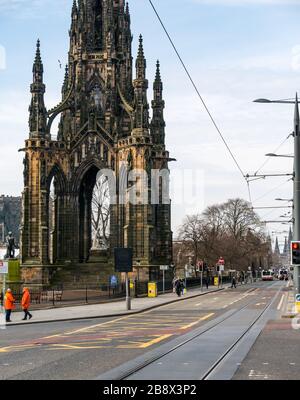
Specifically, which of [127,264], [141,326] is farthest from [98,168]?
[141,326]

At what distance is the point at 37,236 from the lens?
64312mm

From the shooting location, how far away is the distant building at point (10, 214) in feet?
463

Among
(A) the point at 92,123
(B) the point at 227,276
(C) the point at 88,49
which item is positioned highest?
(C) the point at 88,49

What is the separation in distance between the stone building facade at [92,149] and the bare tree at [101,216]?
6.12 m

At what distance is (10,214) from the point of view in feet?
477

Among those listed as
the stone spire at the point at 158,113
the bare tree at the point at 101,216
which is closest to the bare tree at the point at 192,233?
the bare tree at the point at 101,216

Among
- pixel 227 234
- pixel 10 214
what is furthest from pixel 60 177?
pixel 10 214

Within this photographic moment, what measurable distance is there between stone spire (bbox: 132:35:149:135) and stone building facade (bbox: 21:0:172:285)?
0.09m

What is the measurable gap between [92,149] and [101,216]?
Result: 15561 millimetres

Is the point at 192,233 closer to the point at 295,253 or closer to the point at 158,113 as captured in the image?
the point at 158,113

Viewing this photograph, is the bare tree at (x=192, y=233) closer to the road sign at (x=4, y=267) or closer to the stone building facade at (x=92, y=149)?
the stone building facade at (x=92, y=149)
